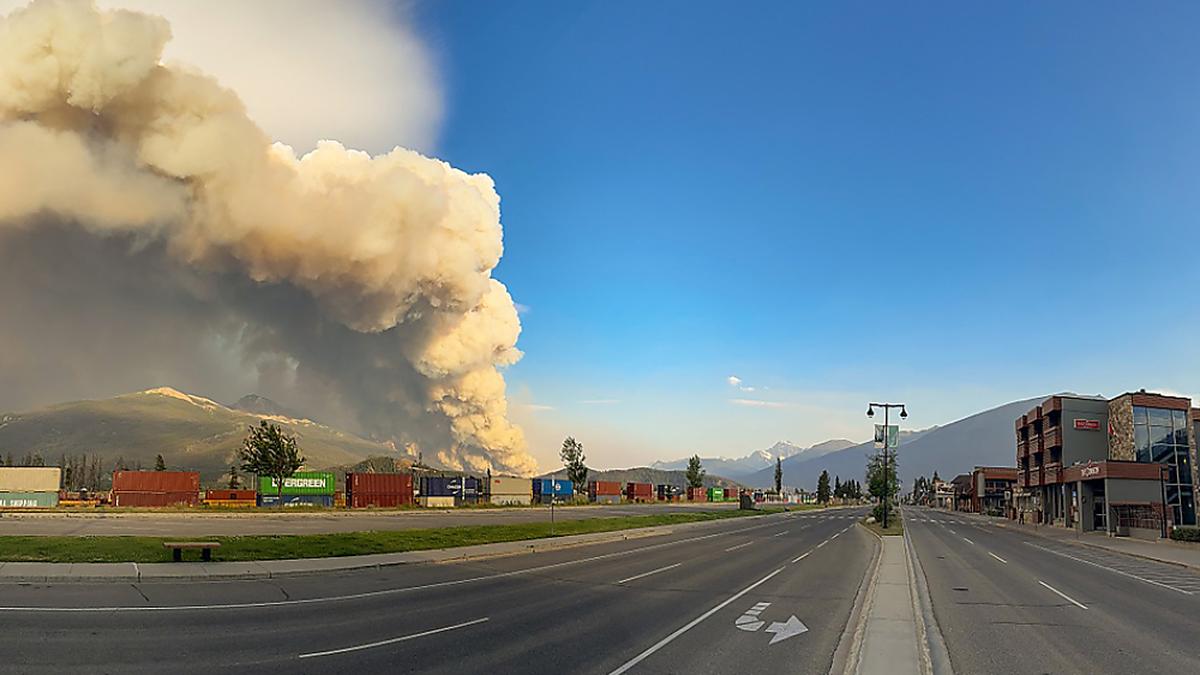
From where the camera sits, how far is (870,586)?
2045cm

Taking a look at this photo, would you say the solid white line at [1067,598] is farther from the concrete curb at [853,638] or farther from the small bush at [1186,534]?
the small bush at [1186,534]

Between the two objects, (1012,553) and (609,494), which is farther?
(609,494)

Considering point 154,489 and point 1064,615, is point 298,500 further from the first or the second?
point 1064,615

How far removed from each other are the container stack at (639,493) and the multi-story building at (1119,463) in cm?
5711

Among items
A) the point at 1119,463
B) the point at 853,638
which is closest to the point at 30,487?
the point at 853,638

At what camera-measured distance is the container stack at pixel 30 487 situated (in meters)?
67.1

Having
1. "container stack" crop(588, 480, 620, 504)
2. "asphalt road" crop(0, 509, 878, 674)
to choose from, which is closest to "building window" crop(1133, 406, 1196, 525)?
"asphalt road" crop(0, 509, 878, 674)

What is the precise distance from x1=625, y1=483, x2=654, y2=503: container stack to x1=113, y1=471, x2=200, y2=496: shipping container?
63.6 meters

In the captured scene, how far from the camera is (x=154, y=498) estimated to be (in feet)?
229

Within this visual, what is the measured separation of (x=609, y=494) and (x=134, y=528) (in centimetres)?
9154

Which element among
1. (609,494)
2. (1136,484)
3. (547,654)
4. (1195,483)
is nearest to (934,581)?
(547,654)

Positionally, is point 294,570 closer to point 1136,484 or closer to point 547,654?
point 547,654

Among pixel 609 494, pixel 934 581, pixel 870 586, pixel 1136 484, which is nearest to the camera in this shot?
pixel 870 586

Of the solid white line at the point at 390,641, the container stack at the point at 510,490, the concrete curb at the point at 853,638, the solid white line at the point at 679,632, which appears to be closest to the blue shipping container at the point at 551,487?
the container stack at the point at 510,490
